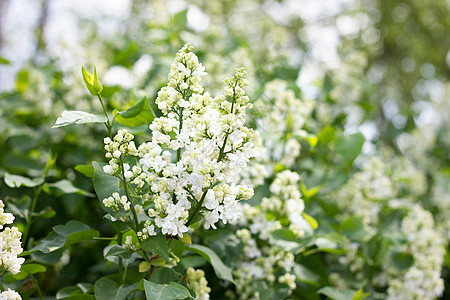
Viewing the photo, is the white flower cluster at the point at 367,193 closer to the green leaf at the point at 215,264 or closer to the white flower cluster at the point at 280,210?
the white flower cluster at the point at 280,210

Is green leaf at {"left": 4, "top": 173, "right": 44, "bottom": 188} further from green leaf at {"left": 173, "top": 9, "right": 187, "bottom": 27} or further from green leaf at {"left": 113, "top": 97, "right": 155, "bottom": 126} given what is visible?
green leaf at {"left": 173, "top": 9, "right": 187, "bottom": 27}

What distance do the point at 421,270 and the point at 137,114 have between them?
4.84 feet

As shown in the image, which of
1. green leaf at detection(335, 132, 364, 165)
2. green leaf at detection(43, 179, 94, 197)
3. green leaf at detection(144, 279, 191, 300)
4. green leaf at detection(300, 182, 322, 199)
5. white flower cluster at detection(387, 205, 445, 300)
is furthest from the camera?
green leaf at detection(335, 132, 364, 165)

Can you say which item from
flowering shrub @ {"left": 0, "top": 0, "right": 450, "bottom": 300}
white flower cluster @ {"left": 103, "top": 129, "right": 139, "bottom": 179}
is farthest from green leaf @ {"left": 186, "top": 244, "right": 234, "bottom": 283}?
white flower cluster @ {"left": 103, "top": 129, "right": 139, "bottom": 179}

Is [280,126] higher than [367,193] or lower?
higher

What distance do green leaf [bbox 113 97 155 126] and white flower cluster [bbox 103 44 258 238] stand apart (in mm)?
105

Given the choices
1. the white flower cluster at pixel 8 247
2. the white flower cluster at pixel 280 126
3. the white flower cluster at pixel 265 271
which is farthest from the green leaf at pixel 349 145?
the white flower cluster at pixel 8 247

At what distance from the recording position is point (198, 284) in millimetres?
1380

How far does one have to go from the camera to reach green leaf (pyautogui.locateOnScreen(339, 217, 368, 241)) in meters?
1.90

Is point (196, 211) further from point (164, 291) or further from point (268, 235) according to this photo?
point (268, 235)

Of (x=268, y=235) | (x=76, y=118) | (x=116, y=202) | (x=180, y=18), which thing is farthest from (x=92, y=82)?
(x=180, y=18)

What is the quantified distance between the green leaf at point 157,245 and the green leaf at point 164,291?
71 mm

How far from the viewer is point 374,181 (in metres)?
2.51

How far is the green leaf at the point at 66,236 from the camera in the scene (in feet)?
4.10
